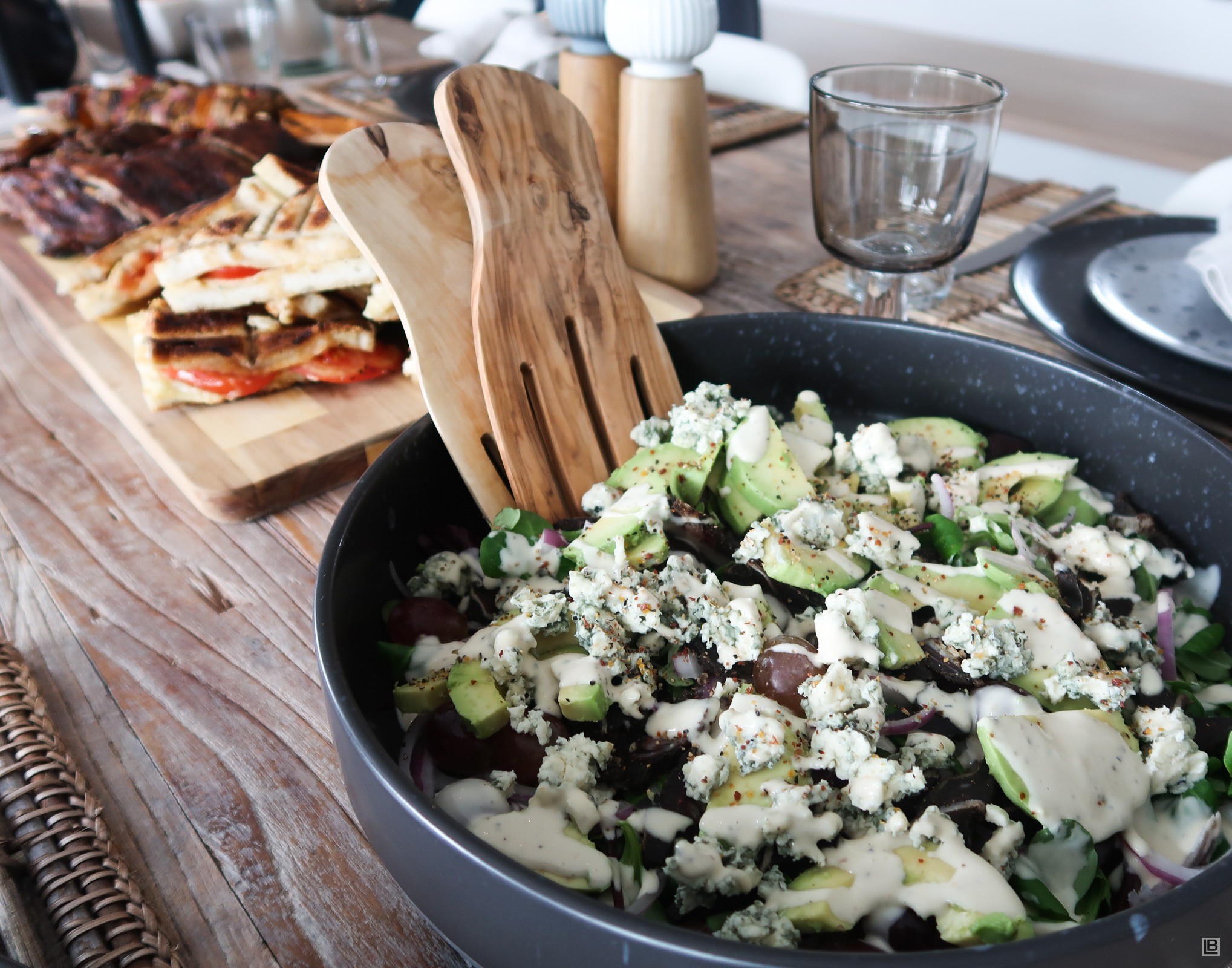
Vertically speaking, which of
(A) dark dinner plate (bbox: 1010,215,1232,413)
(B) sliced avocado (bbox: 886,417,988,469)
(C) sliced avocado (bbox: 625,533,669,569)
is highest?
(C) sliced avocado (bbox: 625,533,669,569)

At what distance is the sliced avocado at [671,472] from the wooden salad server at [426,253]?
12cm

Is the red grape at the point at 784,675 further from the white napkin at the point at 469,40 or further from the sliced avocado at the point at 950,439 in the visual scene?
the white napkin at the point at 469,40

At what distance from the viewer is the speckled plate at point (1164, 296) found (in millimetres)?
1102

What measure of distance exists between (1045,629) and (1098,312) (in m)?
0.61

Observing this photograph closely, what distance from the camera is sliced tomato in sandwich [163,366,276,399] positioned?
3.88 feet

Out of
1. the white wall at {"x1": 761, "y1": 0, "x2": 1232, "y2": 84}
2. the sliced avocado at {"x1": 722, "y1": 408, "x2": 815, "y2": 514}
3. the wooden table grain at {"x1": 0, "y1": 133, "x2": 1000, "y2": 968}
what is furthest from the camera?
the white wall at {"x1": 761, "y1": 0, "x2": 1232, "y2": 84}

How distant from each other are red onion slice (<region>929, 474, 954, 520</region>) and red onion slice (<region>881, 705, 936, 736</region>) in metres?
0.26

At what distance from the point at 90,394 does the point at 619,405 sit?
2.65ft

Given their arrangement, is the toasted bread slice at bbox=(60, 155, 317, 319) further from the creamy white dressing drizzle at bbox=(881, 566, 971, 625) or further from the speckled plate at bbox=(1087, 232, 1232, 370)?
the speckled plate at bbox=(1087, 232, 1232, 370)

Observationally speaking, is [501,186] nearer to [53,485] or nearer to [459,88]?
[459,88]

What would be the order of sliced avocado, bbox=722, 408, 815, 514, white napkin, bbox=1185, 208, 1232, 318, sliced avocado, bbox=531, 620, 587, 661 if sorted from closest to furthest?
sliced avocado, bbox=531, 620, 587, 661
sliced avocado, bbox=722, 408, 815, 514
white napkin, bbox=1185, 208, 1232, 318

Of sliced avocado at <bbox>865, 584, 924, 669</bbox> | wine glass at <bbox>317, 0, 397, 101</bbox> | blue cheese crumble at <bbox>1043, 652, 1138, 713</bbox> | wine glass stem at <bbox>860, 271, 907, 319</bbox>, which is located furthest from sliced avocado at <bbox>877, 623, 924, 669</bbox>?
wine glass at <bbox>317, 0, 397, 101</bbox>

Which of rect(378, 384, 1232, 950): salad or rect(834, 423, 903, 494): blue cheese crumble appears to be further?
rect(834, 423, 903, 494): blue cheese crumble

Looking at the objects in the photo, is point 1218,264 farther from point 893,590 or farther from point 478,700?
point 478,700
